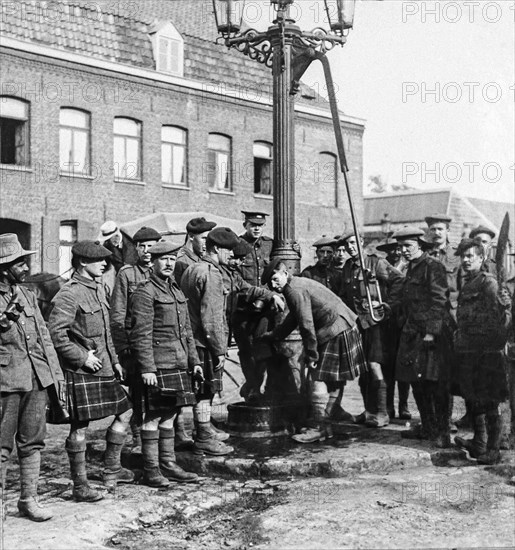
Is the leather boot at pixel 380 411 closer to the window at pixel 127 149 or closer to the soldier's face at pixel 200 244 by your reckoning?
the soldier's face at pixel 200 244

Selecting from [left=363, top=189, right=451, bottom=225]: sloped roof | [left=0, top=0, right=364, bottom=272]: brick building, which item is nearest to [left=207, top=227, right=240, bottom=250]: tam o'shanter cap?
[left=0, top=0, right=364, bottom=272]: brick building

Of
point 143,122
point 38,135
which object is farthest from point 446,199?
point 38,135

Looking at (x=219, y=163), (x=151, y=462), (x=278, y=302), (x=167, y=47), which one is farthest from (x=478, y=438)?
(x=167, y=47)

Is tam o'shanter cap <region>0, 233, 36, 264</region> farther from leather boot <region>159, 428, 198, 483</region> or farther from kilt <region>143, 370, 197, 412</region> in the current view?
leather boot <region>159, 428, 198, 483</region>

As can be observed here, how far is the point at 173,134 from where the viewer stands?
2098 centimetres

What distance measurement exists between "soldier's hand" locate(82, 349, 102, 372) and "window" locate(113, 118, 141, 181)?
49.0 ft

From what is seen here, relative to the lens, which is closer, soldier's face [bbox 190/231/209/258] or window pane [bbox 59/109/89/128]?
soldier's face [bbox 190/231/209/258]

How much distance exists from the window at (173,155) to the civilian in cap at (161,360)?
15.4 meters

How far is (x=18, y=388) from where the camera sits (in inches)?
186

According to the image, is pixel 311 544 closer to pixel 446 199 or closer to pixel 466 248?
pixel 466 248

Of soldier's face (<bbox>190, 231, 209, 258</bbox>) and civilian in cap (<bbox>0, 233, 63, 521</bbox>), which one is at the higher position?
soldier's face (<bbox>190, 231, 209, 258</bbox>)

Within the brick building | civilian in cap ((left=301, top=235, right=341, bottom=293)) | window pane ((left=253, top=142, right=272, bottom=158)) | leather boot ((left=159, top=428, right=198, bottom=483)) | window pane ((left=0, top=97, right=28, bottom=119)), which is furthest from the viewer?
window pane ((left=253, top=142, right=272, bottom=158))

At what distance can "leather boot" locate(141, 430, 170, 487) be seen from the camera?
18.2ft

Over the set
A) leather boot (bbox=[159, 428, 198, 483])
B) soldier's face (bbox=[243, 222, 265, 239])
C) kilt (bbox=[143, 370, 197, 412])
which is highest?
soldier's face (bbox=[243, 222, 265, 239])
